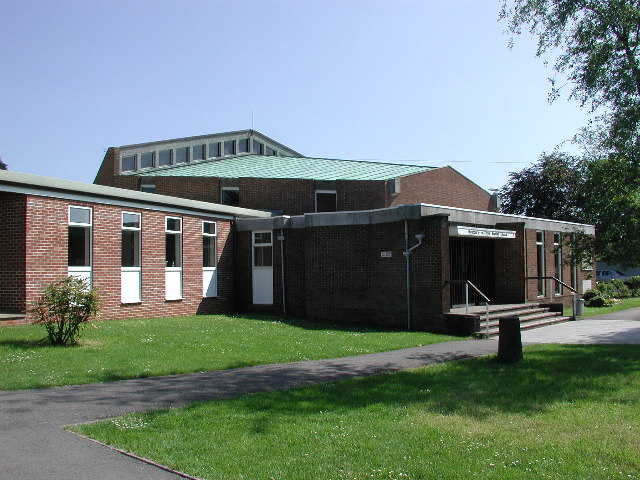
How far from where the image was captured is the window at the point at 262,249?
2119 cm

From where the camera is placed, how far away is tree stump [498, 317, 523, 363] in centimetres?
1139

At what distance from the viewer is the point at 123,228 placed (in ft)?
57.9

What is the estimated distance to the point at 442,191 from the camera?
121 feet

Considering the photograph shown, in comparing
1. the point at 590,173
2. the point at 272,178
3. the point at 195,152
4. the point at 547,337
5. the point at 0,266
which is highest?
the point at 195,152

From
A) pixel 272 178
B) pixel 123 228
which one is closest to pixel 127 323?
pixel 123 228

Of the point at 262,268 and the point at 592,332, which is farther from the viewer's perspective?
the point at 262,268

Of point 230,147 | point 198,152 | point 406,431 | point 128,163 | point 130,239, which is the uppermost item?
point 230,147

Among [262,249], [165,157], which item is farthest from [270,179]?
[262,249]

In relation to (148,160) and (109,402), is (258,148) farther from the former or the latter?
(109,402)

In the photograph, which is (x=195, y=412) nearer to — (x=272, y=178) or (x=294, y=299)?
(x=294, y=299)

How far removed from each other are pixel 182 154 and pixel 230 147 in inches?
139

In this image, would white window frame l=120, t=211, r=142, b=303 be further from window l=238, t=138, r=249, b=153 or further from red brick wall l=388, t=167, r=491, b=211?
window l=238, t=138, r=249, b=153

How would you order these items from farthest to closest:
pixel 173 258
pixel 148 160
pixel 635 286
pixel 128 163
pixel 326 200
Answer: pixel 148 160
pixel 635 286
pixel 128 163
pixel 326 200
pixel 173 258

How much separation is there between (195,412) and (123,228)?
37.3 ft
